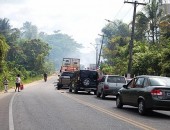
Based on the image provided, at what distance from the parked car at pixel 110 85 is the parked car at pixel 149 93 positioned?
8137 millimetres

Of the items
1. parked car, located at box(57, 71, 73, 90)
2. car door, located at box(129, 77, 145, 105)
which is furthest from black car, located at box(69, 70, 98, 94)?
car door, located at box(129, 77, 145, 105)

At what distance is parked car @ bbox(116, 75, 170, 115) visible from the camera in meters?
14.7

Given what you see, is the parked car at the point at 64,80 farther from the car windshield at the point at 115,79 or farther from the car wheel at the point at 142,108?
the car wheel at the point at 142,108

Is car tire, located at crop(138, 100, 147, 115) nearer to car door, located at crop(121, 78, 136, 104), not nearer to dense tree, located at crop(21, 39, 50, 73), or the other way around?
car door, located at crop(121, 78, 136, 104)

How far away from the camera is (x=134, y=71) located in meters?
45.1

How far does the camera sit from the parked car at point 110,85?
2531 cm

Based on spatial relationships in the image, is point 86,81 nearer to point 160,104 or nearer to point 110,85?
point 110,85

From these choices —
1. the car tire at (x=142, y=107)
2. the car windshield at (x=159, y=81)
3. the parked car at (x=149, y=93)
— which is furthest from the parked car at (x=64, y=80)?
the car windshield at (x=159, y=81)

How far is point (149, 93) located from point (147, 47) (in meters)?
37.1

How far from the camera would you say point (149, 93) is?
14.8 metres

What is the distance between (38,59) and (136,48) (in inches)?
2152

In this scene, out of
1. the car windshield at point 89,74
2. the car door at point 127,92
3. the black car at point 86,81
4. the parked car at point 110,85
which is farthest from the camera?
the car windshield at point 89,74

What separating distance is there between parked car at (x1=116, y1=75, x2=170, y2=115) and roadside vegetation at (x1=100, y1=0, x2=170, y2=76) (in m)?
18.9

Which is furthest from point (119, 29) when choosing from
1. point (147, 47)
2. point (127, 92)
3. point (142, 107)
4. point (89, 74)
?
point (142, 107)
